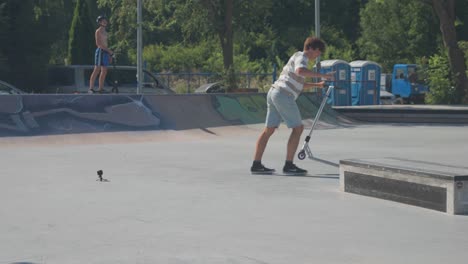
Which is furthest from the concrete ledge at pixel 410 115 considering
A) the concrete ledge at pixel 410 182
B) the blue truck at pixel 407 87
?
the blue truck at pixel 407 87

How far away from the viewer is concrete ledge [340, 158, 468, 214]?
301 inches

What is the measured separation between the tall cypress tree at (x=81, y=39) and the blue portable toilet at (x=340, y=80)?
39.7ft

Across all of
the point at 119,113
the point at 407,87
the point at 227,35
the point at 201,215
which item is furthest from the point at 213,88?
the point at 201,215

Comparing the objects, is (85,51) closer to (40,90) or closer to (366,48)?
(40,90)

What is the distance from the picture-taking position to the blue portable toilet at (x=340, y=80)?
1435 inches

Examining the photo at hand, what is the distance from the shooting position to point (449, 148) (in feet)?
48.4

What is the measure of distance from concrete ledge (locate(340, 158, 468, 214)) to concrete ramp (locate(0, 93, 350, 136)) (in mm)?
8019

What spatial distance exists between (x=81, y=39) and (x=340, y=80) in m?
14.3

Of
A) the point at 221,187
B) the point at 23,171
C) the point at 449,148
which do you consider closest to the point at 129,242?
the point at 221,187

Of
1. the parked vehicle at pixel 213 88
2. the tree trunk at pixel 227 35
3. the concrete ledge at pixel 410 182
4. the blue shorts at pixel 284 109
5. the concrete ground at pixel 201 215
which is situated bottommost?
the concrete ground at pixel 201 215

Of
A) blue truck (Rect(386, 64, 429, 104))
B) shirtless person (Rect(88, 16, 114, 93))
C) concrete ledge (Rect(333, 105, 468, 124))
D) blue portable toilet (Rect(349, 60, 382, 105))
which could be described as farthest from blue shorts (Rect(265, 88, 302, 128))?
blue truck (Rect(386, 64, 429, 104))

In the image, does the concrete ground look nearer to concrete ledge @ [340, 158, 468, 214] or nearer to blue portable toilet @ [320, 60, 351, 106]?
concrete ledge @ [340, 158, 468, 214]

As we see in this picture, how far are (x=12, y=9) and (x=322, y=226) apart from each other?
27.6m

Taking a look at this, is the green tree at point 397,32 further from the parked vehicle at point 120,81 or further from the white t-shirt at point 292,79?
the white t-shirt at point 292,79
